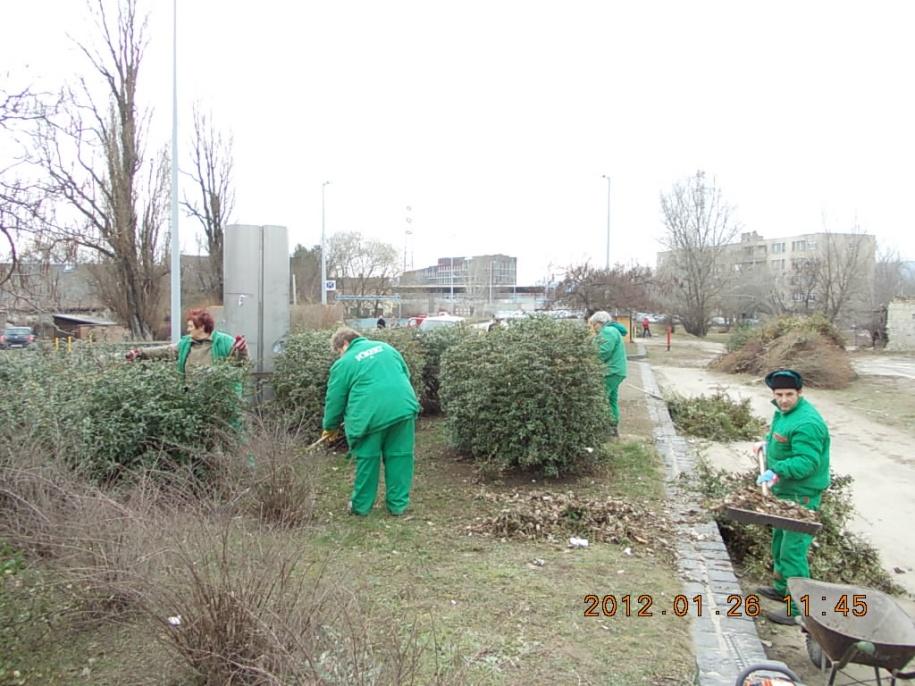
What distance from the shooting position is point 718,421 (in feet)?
37.6

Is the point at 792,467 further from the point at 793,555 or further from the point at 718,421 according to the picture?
the point at 718,421

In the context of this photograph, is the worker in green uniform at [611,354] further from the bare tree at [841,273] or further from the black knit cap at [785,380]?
the bare tree at [841,273]

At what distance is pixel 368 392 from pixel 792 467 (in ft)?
10.1

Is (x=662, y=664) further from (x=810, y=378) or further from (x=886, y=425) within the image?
(x=810, y=378)

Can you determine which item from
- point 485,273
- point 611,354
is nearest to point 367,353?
point 611,354

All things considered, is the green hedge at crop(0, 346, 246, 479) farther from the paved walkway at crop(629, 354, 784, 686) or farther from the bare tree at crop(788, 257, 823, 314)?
the bare tree at crop(788, 257, 823, 314)

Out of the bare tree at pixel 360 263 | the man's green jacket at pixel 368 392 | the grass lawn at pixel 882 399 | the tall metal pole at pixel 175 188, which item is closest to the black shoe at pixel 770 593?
the man's green jacket at pixel 368 392

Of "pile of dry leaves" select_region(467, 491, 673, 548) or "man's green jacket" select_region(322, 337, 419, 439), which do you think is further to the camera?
"man's green jacket" select_region(322, 337, 419, 439)

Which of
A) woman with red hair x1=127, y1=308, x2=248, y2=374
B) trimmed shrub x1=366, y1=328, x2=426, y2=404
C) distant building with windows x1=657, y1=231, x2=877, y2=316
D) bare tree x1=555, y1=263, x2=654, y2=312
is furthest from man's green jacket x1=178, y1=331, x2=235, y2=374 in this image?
distant building with windows x1=657, y1=231, x2=877, y2=316

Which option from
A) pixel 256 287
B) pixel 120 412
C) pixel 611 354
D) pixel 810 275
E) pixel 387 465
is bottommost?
pixel 387 465

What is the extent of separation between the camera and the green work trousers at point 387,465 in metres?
5.56

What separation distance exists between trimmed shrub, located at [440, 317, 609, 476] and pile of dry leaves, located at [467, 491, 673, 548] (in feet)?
3.45

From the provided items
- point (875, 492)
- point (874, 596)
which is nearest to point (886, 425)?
point (875, 492)

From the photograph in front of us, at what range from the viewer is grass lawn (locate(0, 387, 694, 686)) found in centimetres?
304
